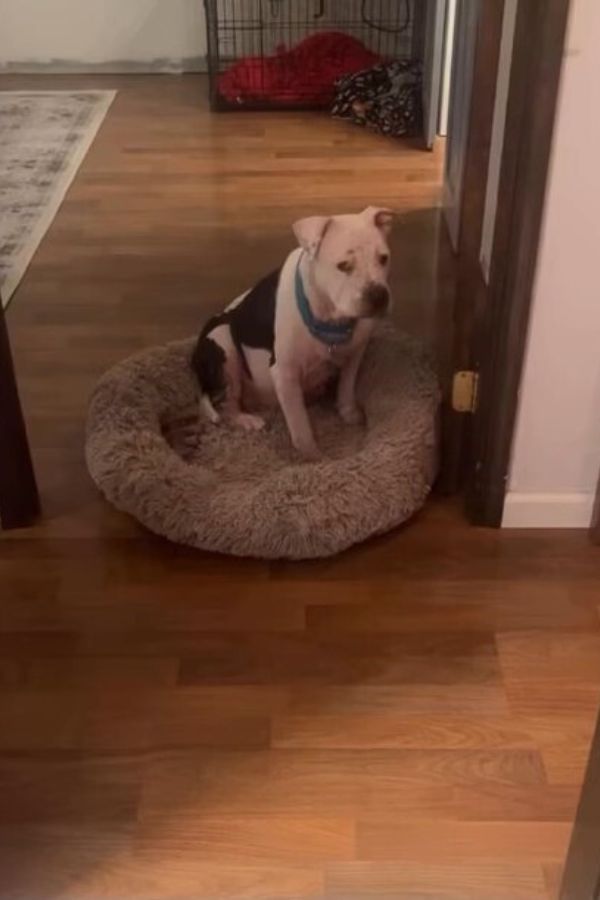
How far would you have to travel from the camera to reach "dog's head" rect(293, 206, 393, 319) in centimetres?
200

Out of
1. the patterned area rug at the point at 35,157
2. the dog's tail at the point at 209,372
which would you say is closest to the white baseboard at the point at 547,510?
the dog's tail at the point at 209,372

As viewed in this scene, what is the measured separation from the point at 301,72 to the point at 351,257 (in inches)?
110

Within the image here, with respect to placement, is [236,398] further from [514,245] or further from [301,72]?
[301,72]

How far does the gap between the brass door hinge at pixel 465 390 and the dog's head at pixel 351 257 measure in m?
0.21

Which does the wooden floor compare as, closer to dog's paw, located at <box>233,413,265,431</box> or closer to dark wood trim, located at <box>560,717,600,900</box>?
dark wood trim, located at <box>560,717,600,900</box>

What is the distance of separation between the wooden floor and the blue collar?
42cm

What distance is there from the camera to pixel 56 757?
64.6 inches

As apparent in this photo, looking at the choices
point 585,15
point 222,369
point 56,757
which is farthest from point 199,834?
point 585,15

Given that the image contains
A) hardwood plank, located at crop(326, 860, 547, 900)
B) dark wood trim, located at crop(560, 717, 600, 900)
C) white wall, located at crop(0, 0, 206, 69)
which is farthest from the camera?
white wall, located at crop(0, 0, 206, 69)

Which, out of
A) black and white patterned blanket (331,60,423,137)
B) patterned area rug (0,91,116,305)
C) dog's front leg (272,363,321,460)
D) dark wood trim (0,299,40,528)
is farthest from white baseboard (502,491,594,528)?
black and white patterned blanket (331,60,423,137)

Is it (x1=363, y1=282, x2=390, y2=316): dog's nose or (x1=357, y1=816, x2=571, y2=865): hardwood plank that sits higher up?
(x1=363, y1=282, x2=390, y2=316): dog's nose

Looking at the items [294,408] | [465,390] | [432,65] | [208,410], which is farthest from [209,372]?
[432,65]

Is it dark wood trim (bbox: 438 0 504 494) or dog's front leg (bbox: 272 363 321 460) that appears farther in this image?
dog's front leg (bbox: 272 363 321 460)

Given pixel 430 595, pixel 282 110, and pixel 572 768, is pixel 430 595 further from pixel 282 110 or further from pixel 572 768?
pixel 282 110
